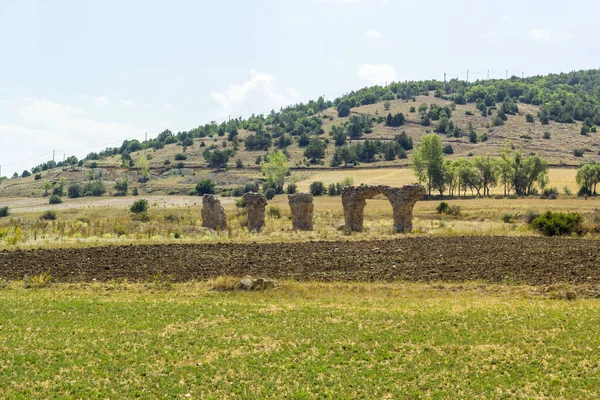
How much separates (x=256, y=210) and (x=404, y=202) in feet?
34.5

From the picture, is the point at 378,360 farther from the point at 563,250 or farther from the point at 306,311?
the point at 563,250

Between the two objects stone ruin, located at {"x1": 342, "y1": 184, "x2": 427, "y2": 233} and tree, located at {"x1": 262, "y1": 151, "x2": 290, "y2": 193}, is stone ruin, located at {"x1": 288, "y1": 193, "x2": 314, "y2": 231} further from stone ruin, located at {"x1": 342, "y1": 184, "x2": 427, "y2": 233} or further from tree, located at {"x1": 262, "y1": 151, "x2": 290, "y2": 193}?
tree, located at {"x1": 262, "y1": 151, "x2": 290, "y2": 193}

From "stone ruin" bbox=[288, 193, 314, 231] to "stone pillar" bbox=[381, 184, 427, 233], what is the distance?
5.92 m

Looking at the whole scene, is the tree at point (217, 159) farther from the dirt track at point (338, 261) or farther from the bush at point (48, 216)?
the dirt track at point (338, 261)

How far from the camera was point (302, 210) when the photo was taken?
141 feet

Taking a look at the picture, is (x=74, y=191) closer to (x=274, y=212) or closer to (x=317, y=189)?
(x=317, y=189)

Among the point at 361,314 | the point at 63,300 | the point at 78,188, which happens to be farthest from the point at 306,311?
the point at 78,188

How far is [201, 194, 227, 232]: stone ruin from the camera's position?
143 feet

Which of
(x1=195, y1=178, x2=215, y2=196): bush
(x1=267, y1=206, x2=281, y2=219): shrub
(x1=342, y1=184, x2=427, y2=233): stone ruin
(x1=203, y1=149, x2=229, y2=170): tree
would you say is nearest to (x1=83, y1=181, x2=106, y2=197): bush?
(x1=195, y1=178, x2=215, y2=196): bush

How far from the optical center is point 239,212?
192 feet

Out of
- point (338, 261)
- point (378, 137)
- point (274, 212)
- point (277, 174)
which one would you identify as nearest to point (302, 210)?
point (274, 212)

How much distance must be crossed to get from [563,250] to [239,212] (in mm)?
35455

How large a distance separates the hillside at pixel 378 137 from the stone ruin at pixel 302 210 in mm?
61135

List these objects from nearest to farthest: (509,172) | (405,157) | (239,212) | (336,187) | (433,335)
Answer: (433,335) → (239,212) → (509,172) → (336,187) → (405,157)
